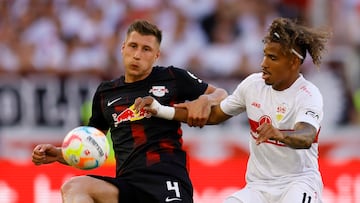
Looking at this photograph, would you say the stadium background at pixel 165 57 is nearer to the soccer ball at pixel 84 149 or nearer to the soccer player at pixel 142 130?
the soccer player at pixel 142 130

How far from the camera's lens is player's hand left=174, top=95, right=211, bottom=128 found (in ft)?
24.8

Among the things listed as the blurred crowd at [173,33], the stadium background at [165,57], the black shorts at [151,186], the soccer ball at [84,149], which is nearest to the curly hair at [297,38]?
the black shorts at [151,186]

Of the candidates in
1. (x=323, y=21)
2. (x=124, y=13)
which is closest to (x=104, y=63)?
(x=124, y=13)

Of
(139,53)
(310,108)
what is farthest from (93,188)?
(310,108)

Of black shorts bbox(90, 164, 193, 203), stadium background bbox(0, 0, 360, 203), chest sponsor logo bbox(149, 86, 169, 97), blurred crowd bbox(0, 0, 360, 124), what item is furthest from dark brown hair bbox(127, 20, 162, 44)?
blurred crowd bbox(0, 0, 360, 124)

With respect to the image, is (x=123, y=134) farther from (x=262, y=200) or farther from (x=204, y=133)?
A: (x=204, y=133)

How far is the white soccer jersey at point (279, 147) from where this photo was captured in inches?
285

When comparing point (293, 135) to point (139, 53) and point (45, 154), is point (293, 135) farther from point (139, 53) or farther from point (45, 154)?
point (45, 154)

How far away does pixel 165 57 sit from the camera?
14.3m

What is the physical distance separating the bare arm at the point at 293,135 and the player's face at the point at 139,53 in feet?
4.67

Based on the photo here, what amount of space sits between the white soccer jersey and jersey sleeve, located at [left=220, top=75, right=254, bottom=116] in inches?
2.7

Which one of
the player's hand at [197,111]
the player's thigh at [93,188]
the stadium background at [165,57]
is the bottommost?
the player's thigh at [93,188]

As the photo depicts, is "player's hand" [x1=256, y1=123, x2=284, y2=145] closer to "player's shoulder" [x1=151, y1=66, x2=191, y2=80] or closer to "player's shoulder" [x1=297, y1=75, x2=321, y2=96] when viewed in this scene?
"player's shoulder" [x1=297, y1=75, x2=321, y2=96]

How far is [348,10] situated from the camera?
48.7ft
